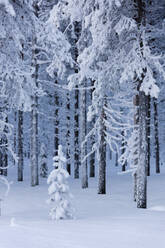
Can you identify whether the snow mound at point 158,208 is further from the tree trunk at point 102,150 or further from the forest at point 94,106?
the tree trunk at point 102,150

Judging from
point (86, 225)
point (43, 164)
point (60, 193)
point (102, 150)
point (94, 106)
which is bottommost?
point (43, 164)

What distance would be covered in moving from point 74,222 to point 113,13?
6.86 meters

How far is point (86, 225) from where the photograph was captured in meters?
7.41

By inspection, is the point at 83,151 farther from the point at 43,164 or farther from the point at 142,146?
the point at 43,164

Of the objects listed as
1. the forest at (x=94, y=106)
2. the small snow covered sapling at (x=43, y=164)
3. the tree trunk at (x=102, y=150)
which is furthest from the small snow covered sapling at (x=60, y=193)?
the small snow covered sapling at (x=43, y=164)

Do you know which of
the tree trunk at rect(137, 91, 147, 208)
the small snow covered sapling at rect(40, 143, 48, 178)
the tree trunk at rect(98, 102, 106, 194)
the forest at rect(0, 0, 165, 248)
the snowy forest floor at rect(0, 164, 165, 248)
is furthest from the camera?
the small snow covered sapling at rect(40, 143, 48, 178)

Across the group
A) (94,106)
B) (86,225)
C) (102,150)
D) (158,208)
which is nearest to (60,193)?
(86,225)

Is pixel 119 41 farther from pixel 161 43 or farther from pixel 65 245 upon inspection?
pixel 65 245

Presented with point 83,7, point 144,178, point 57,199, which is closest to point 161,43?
point 83,7

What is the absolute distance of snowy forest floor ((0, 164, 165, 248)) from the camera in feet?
18.3

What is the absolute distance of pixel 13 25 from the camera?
8578 mm

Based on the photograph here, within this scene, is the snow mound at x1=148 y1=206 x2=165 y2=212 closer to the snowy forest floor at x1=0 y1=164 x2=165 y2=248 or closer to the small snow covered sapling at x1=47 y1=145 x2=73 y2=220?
the snowy forest floor at x1=0 y1=164 x2=165 y2=248

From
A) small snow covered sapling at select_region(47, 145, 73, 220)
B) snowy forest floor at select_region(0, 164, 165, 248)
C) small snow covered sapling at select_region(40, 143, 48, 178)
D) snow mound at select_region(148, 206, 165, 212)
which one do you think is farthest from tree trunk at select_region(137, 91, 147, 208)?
small snow covered sapling at select_region(40, 143, 48, 178)

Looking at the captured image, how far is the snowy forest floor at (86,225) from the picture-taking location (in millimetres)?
5574
